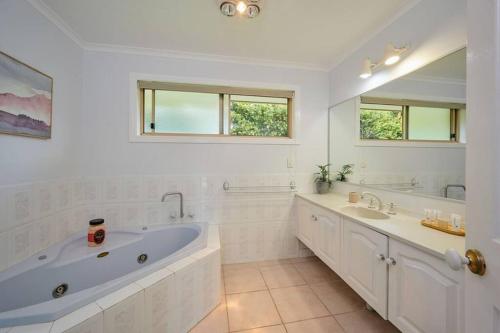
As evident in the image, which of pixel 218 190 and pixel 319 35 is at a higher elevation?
pixel 319 35

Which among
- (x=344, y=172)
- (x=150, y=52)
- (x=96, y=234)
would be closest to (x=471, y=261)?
(x=344, y=172)

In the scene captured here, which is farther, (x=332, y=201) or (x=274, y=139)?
(x=274, y=139)

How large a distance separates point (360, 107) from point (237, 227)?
189 cm

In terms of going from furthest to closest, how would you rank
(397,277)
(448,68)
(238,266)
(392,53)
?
(238,266) < (392,53) < (448,68) < (397,277)

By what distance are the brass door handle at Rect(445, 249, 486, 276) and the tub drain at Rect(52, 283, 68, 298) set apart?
2.19m

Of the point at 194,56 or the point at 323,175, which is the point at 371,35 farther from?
the point at 194,56

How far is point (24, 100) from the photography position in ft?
4.67

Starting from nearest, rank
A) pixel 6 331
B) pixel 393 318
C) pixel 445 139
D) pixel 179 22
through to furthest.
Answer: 1. pixel 6 331
2. pixel 393 318
3. pixel 445 139
4. pixel 179 22

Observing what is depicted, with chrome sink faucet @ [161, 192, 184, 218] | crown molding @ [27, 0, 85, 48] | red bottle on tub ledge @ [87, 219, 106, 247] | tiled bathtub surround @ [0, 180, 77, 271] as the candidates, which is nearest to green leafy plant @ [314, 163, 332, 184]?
chrome sink faucet @ [161, 192, 184, 218]

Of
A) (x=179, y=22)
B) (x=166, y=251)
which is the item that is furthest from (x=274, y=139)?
(x=166, y=251)

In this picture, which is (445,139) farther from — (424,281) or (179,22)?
(179,22)

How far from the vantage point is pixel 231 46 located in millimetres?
2049

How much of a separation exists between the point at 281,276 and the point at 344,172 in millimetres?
1365

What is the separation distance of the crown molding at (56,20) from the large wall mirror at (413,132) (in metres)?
2.81
